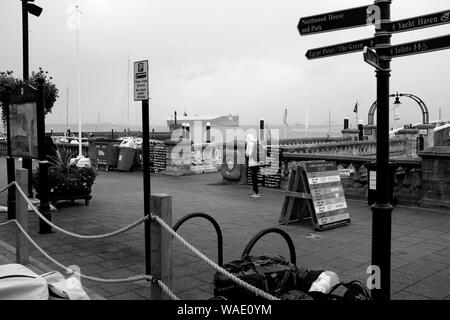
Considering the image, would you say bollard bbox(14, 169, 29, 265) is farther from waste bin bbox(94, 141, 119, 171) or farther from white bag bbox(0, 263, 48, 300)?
waste bin bbox(94, 141, 119, 171)

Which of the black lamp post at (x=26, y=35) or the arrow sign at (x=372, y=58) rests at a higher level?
the black lamp post at (x=26, y=35)

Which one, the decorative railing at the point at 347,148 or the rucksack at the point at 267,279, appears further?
the decorative railing at the point at 347,148

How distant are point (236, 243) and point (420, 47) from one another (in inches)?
187

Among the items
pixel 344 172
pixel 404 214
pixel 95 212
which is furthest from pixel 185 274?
pixel 344 172

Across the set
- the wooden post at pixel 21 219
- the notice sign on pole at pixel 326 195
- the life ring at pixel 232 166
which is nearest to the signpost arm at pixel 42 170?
the wooden post at pixel 21 219

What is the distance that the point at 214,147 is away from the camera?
1916cm

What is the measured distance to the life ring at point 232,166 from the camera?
598 inches

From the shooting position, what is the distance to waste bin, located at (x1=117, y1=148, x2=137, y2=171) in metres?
19.4

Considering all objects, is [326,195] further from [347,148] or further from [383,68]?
[347,148]

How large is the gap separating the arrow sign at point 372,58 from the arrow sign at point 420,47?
0.55ft

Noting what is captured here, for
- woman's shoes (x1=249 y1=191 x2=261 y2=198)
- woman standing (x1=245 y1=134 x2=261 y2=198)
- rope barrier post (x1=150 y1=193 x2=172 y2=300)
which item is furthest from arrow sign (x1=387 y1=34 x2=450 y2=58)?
woman's shoes (x1=249 y1=191 x2=261 y2=198)

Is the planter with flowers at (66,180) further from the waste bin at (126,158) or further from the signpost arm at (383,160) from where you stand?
the signpost arm at (383,160)
